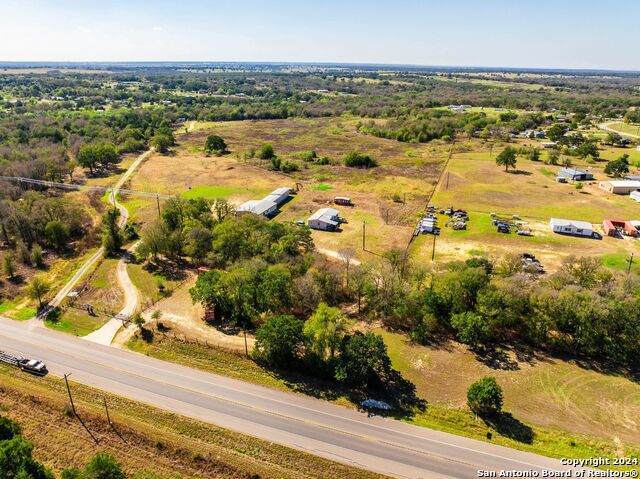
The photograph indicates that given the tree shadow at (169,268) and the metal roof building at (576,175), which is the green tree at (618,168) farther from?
the tree shadow at (169,268)

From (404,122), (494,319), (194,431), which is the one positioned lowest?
(194,431)

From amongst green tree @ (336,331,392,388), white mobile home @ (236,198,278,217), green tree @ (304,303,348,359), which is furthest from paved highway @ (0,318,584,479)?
white mobile home @ (236,198,278,217)

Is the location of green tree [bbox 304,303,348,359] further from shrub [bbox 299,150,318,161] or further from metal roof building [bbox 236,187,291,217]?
shrub [bbox 299,150,318,161]

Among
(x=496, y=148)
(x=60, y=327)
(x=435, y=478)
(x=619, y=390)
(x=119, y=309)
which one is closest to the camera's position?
(x=435, y=478)

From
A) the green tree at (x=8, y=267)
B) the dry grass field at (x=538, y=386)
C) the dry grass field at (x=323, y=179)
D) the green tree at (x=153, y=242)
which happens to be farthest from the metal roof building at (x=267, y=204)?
the dry grass field at (x=538, y=386)

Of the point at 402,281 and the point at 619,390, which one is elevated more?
the point at 402,281

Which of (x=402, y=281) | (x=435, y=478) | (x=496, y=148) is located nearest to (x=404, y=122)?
(x=496, y=148)

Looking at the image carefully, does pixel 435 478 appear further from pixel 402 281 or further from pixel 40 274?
pixel 40 274
